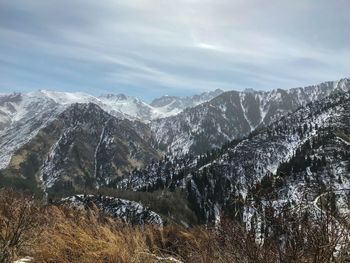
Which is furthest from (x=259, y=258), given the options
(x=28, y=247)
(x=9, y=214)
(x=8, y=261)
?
(x=9, y=214)

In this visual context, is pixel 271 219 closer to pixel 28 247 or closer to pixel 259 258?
pixel 259 258

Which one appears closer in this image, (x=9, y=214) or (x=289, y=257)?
(x=289, y=257)

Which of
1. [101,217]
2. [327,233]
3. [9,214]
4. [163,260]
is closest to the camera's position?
[327,233]

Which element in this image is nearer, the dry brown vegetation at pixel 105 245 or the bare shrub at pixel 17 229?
the dry brown vegetation at pixel 105 245

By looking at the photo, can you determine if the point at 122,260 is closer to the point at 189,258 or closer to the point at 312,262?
the point at 189,258

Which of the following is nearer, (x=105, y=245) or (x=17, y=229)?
(x=105, y=245)

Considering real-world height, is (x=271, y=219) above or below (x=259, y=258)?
above

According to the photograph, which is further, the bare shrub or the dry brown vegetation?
the bare shrub

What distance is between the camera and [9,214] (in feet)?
32.5

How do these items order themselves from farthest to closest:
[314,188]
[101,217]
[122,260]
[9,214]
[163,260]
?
[101,217] → [9,214] → [163,260] → [122,260] → [314,188]

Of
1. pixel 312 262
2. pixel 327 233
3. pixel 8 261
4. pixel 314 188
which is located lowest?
pixel 8 261

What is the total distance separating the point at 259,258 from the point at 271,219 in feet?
2.76

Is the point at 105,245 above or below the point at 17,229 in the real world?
below

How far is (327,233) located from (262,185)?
1150 mm
